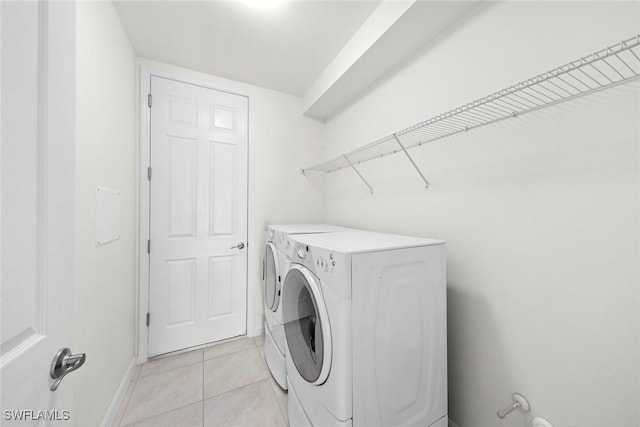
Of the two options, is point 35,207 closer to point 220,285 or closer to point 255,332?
point 220,285

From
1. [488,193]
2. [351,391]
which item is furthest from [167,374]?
[488,193]

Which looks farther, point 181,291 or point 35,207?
point 181,291

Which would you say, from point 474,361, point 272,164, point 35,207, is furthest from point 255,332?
point 35,207

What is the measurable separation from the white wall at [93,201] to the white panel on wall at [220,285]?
608 mm

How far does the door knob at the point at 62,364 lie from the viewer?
1.77ft

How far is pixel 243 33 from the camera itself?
5.77ft

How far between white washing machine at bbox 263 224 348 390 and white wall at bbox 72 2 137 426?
0.99m

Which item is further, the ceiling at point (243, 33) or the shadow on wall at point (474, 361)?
the ceiling at point (243, 33)

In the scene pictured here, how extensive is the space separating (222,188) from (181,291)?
1022 millimetres

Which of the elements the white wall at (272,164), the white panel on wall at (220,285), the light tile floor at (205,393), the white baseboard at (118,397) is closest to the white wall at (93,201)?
the white baseboard at (118,397)

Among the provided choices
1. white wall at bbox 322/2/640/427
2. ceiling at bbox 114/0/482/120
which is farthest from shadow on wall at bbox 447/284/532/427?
ceiling at bbox 114/0/482/120

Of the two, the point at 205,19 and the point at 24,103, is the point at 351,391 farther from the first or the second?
the point at 205,19

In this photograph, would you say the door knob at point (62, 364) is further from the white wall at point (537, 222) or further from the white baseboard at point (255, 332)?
the white baseboard at point (255, 332)

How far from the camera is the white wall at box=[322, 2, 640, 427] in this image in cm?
85
